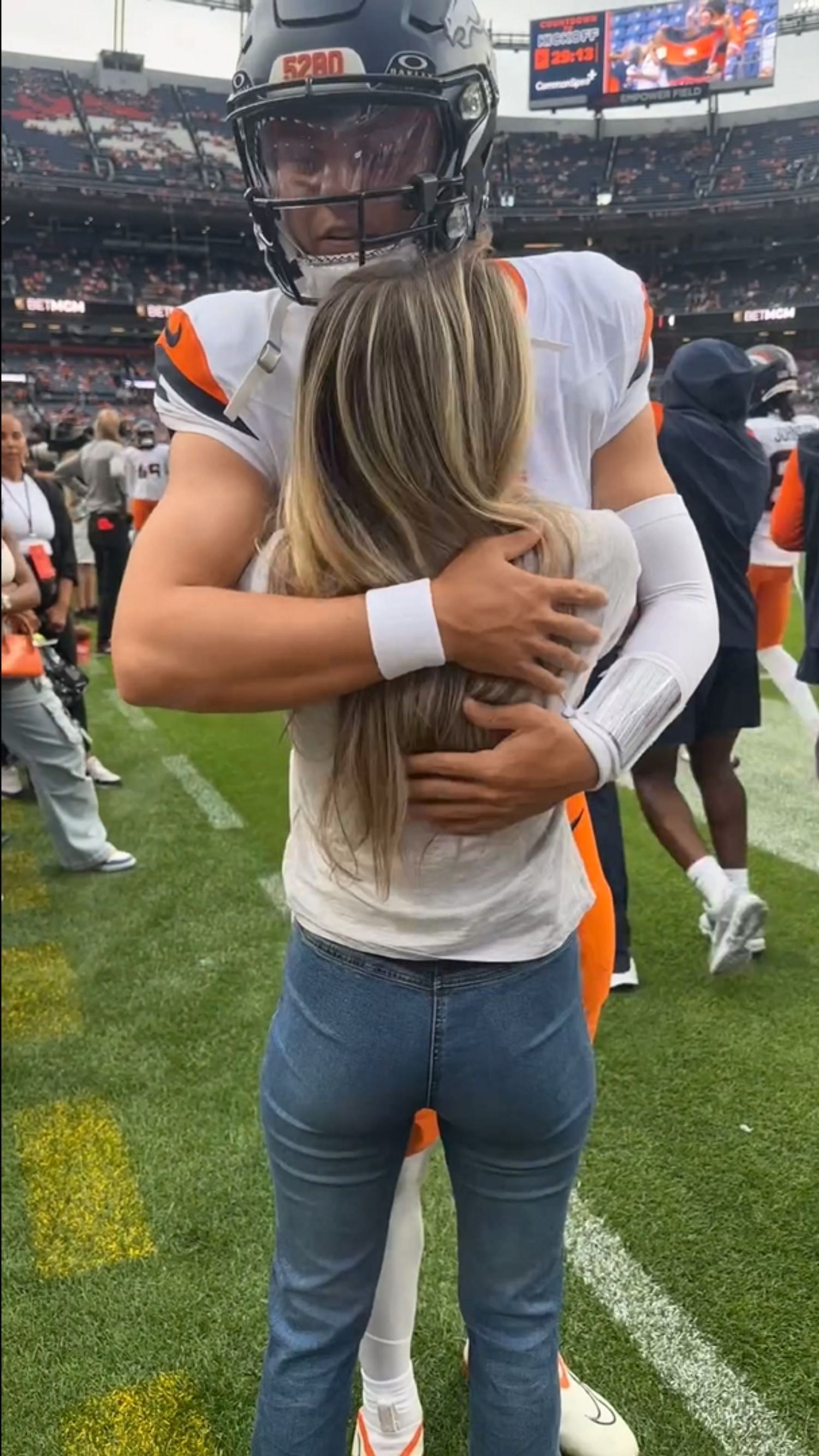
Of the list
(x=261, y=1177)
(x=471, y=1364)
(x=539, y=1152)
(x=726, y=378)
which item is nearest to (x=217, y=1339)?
(x=261, y=1177)

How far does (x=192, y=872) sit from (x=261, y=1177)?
1.82 meters

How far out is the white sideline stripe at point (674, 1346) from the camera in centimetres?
154

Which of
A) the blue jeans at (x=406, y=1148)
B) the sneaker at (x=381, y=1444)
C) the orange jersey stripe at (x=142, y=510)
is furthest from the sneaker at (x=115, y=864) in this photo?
the blue jeans at (x=406, y=1148)

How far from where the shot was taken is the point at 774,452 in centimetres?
151

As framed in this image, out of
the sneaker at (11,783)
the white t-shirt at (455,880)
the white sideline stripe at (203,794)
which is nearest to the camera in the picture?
the white t-shirt at (455,880)

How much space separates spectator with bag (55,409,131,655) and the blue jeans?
4034mm

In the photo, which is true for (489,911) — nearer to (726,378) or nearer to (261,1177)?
(726,378)

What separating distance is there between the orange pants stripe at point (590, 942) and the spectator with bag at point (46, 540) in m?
2.69

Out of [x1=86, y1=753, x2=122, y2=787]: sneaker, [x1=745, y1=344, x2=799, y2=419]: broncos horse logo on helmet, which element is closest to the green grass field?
[x1=745, y1=344, x2=799, y2=419]: broncos horse logo on helmet

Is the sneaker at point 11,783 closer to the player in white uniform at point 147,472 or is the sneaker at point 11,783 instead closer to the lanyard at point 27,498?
the lanyard at point 27,498

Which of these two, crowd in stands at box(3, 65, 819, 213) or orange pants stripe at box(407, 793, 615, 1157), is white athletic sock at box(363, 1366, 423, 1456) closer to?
orange pants stripe at box(407, 793, 615, 1157)

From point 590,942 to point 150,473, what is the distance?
1.52m

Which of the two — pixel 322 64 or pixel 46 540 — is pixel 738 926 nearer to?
pixel 322 64

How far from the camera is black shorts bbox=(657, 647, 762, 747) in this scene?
1.75 meters
